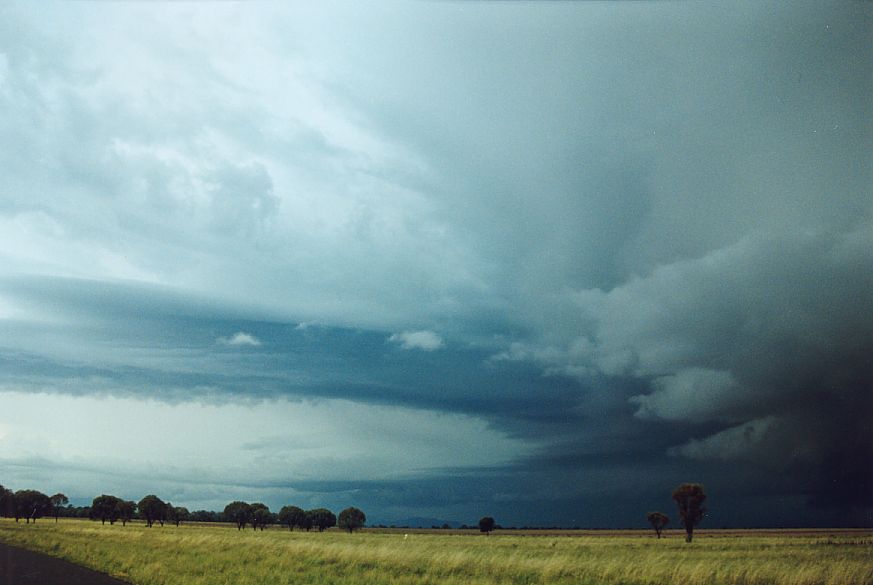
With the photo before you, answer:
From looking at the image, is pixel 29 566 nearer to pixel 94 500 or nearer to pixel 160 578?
pixel 160 578

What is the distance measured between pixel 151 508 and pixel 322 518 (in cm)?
Answer: 3689

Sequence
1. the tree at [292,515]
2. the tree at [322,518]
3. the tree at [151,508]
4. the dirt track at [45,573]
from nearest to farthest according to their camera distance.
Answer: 1. the dirt track at [45,573]
2. the tree at [151,508]
3. the tree at [322,518]
4. the tree at [292,515]

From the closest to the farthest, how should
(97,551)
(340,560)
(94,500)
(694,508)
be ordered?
(340,560), (97,551), (694,508), (94,500)

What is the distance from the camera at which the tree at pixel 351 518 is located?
14138cm

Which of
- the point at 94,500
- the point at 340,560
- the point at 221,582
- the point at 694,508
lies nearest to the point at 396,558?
the point at 340,560

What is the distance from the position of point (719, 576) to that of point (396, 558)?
1466 centimetres

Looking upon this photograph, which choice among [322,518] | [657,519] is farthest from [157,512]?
[657,519]

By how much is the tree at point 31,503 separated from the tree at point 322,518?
54.8 metres

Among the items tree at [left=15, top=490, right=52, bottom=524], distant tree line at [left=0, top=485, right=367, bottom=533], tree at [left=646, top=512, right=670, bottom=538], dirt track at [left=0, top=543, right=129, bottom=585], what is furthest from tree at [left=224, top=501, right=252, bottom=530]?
dirt track at [left=0, top=543, right=129, bottom=585]

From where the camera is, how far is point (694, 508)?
74312 mm

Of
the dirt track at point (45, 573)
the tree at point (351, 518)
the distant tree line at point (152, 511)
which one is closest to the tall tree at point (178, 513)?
the distant tree line at point (152, 511)

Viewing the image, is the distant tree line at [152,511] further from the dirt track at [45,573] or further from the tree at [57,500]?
the dirt track at [45,573]

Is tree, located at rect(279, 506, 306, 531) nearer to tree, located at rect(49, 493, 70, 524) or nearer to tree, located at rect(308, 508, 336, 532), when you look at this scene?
tree, located at rect(308, 508, 336, 532)

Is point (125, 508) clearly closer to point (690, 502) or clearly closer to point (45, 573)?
point (690, 502)
